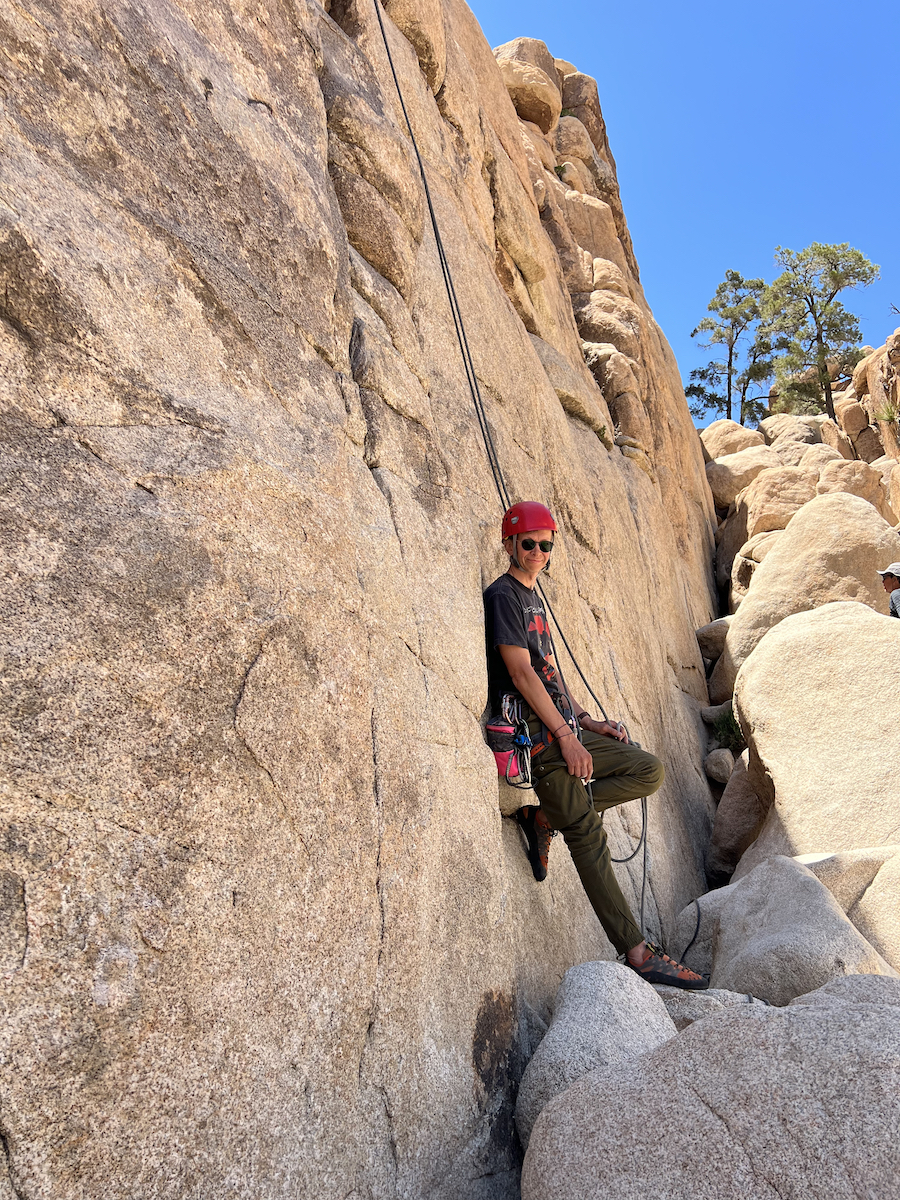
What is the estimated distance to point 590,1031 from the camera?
3.10 metres

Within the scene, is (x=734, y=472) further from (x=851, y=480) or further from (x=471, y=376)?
(x=471, y=376)

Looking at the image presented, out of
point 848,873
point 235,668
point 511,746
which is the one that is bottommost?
point 848,873

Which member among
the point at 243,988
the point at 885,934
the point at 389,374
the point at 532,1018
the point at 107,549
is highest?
the point at 389,374

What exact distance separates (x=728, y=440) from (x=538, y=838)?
18.5m

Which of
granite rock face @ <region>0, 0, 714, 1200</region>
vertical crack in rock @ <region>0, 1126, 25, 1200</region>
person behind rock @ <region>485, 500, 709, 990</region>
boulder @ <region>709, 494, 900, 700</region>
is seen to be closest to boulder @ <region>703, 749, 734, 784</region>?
boulder @ <region>709, 494, 900, 700</region>

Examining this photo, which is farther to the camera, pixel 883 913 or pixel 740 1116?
pixel 883 913

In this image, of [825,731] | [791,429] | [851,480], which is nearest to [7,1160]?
[825,731]

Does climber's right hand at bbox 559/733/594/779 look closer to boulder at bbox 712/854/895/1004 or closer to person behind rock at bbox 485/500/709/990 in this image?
person behind rock at bbox 485/500/709/990

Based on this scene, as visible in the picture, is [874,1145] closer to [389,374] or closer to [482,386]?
[389,374]

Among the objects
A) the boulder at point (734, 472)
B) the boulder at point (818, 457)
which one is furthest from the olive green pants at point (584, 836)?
A: the boulder at point (734, 472)

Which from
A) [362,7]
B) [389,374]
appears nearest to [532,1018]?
[389,374]

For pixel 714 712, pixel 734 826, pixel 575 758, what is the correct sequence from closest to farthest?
pixel 575 758
pixel 734 826
pixel 714 712

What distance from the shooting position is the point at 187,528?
2447 mm

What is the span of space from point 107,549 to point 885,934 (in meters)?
5.87
